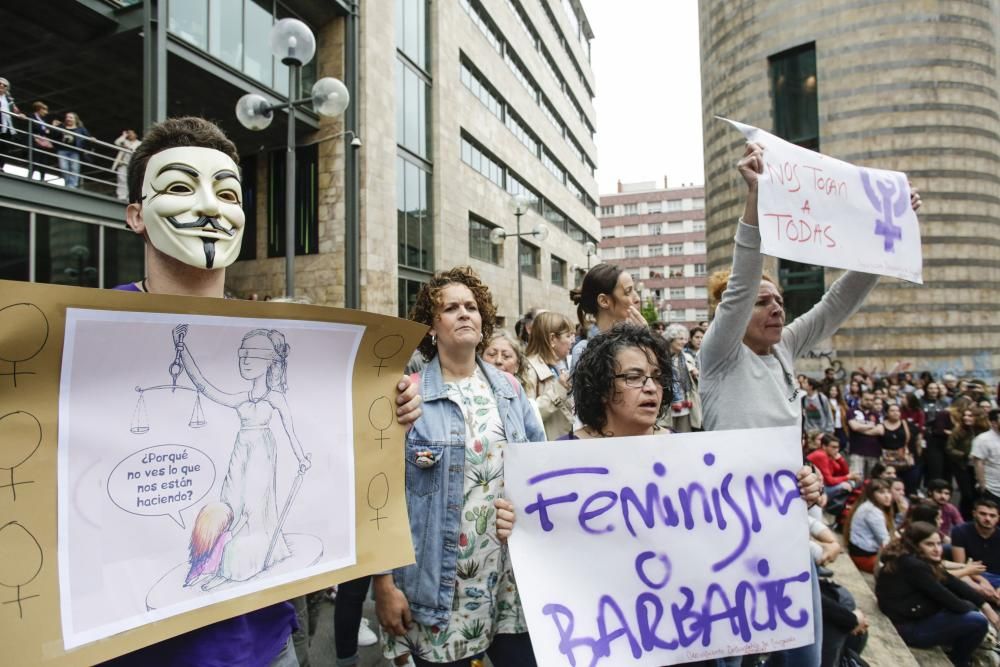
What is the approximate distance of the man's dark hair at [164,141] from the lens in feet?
5.31

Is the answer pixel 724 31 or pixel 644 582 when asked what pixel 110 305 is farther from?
pixel 724 31

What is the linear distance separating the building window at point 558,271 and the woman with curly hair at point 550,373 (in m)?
27.1

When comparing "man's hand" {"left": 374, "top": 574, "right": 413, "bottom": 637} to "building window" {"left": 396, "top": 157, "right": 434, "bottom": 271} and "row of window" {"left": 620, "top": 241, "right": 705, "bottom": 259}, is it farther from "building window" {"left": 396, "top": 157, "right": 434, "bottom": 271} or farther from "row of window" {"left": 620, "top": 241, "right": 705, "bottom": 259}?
"row of window" {"left": 620, "top": 241, "right": 705, "bottom": 259}

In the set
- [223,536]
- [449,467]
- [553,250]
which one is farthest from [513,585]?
[553,250]

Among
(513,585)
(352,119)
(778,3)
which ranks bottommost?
(513,585)

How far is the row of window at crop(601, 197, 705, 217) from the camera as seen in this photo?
80938mm

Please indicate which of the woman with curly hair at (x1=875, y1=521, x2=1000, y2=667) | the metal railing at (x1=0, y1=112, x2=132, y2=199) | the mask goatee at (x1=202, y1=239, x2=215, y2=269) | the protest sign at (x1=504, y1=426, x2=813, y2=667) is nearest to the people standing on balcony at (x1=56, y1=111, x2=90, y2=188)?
the metal railing at (x1=0, y1=112, x2=132, y2=199)

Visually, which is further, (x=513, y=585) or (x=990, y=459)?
(x=990, y=459)

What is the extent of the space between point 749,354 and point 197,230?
1888 millimetres

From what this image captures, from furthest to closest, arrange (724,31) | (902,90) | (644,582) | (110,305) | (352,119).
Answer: (724,31) → (902,90) → (352,119) → (644,582) → (110,305)

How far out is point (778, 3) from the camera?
17.1 meters

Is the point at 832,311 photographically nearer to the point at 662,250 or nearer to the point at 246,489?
the point at 246,489

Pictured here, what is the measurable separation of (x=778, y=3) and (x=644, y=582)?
2029 centimetres

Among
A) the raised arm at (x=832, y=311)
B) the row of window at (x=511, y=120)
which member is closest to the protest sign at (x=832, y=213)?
the raised arm at (x=832, y=311)
